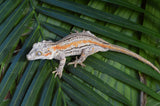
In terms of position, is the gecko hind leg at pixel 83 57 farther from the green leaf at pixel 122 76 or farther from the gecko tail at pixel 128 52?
the gecko tail at pixel 128 52

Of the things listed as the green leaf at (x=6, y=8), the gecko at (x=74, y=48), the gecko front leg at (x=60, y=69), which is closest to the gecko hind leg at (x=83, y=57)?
the gecko at (x=74, y=48)

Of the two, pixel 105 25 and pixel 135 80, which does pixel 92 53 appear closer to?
pixel 105 25

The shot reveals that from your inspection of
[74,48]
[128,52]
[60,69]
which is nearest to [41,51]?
[60,69]

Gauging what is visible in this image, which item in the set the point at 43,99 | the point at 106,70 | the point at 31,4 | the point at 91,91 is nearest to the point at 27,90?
the point at 43,99

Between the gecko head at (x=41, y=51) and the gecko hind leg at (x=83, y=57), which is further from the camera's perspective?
the gecko hind leg at (x=83, y=57)

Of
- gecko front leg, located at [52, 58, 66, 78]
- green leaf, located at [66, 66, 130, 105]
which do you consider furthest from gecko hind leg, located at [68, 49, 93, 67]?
green leaf, located at [66, 66, 130, 105]

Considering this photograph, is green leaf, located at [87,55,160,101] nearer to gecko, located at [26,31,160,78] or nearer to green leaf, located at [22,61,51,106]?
gecko, located at [26,31,160,78]

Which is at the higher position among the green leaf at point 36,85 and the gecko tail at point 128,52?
the gecko tail at point 128,52
